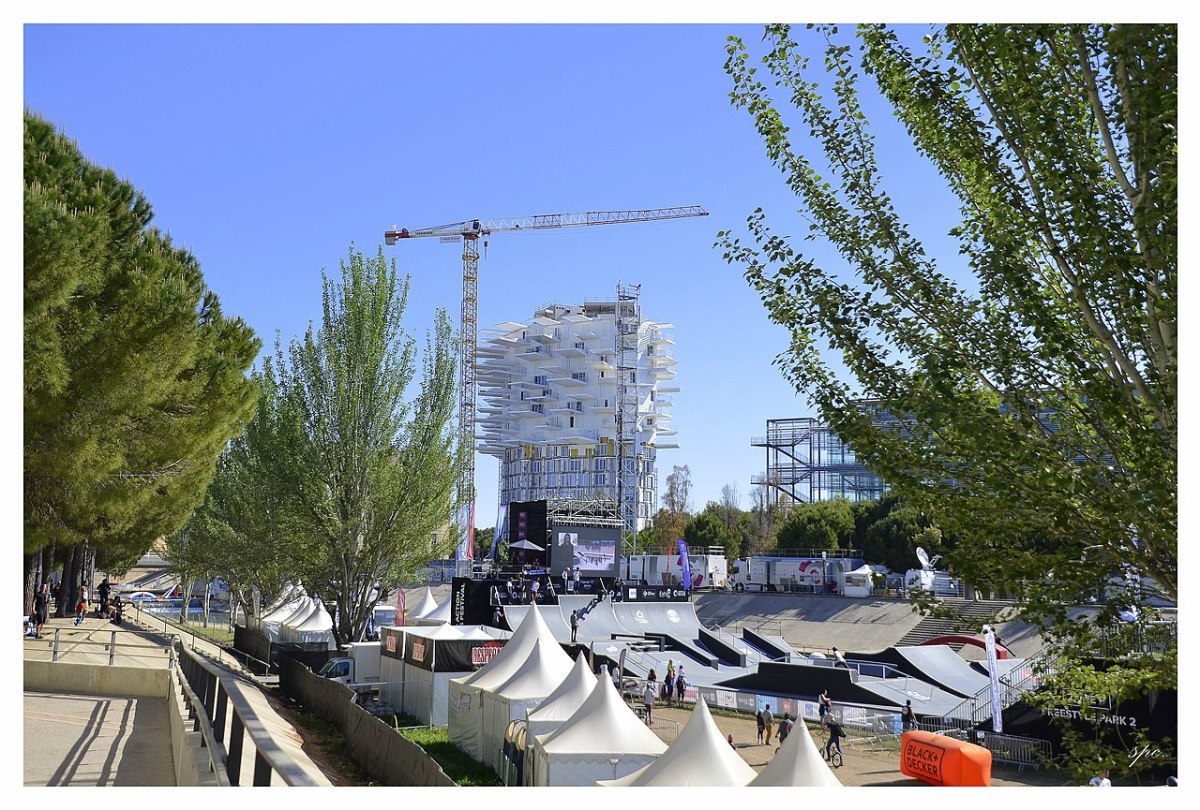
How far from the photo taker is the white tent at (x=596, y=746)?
45.6 feet

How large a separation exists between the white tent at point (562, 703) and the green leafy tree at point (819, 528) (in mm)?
53288

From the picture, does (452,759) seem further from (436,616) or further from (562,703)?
(436,616)

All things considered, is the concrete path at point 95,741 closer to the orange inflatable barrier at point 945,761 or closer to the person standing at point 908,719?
the orange inflatable barrier at point 945,761

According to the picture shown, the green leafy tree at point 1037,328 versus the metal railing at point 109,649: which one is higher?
the green leafy tree at point 1037,328

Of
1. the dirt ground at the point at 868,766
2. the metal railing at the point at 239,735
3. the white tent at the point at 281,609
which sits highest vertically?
the metal railing at the point at 239,735

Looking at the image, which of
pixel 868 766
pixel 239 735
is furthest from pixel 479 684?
pixel 239 735

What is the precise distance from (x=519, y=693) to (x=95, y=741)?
7612 millimetres

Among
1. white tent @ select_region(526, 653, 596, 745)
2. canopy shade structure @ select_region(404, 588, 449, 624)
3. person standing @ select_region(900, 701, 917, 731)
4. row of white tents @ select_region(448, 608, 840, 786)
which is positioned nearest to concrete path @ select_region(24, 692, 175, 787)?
row of white tents @ select_region(448, 608, 840, 786)

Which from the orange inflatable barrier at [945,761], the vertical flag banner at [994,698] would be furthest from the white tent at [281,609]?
the orange inflatable barrier at [945,761]

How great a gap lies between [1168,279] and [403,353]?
2175 centimetres

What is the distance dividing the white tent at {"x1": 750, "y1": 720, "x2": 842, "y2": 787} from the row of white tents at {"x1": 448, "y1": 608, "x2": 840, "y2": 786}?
0.01m

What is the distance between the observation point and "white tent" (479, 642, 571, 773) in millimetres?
18031

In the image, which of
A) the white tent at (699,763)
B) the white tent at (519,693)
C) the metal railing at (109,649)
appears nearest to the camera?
the white tent at (699,763)
